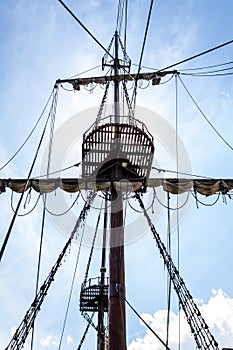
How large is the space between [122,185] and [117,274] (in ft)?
7.39

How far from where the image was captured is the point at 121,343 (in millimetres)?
7566

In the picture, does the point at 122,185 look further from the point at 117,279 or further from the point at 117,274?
the point at 117,279

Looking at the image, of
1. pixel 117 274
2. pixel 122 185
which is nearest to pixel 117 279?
pixel 117 274

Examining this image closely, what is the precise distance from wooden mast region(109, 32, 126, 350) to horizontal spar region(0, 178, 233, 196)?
0.31 m

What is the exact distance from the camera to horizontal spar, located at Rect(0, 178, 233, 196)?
10.1 m

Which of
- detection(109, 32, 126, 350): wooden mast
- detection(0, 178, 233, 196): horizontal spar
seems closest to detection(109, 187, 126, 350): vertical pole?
detection(109, 32, 126, 350): wooden mast

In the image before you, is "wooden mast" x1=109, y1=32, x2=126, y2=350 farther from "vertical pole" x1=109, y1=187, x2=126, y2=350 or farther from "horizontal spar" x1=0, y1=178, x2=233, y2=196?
"horizontal spar" x1=0, y1=178, x2=233, y2=196

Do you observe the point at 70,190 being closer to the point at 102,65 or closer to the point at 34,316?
the point at 34,316

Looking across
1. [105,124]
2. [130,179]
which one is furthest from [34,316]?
[105,124]

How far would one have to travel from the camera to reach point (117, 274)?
859cm

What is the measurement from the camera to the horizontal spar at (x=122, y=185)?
10102 millimetres

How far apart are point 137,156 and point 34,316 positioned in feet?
15.9

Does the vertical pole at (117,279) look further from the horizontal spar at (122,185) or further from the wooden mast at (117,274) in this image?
the horizontal spar at (122,185)

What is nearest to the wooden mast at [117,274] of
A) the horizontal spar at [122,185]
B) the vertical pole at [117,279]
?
the vertical pole at [117,279]
